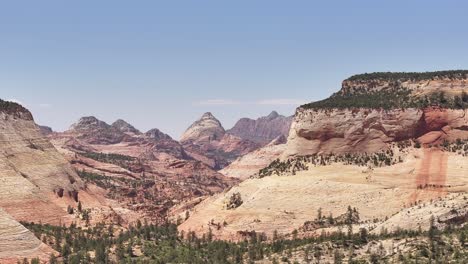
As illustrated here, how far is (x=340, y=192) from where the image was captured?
10375 cm

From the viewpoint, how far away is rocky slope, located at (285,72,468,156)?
112312 mm

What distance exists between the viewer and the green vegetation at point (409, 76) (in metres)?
124

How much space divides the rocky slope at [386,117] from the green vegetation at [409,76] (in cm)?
21

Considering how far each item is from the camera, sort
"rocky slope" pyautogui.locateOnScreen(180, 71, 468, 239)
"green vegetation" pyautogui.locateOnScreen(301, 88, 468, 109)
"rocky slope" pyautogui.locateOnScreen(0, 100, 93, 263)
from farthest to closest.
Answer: "green vegetation" pyautogui.locateOnScreen(301, 88, 468, 109)
"rocky slope" pyautogui.locateOnScreen(180, 71, 468, 239)
"rocky slope" pyautogui.locateOnScreen(0, 100, 93, 263)

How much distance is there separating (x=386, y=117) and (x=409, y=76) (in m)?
19.9

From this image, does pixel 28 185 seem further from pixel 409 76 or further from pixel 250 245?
pixel 409 76

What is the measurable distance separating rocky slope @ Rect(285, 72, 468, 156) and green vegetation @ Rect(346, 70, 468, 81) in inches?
8.4

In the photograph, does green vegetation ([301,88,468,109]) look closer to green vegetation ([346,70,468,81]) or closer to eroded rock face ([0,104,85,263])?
green vegetation ([346,70,468,81])

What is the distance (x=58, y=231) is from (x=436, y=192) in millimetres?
65708

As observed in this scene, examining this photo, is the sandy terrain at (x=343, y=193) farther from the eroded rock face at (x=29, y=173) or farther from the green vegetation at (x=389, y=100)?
the eroded rock face at (x=29, y=173)

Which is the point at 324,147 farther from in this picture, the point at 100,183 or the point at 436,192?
the point at 100,183

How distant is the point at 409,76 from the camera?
130 metres

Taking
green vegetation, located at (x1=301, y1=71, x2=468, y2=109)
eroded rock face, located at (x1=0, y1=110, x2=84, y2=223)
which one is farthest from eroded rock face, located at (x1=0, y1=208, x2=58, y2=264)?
green vegetation, located at (x1=301, y1=71, x2=468, y2=109)

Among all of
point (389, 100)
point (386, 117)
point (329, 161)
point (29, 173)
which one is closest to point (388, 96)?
point (389, 100)
